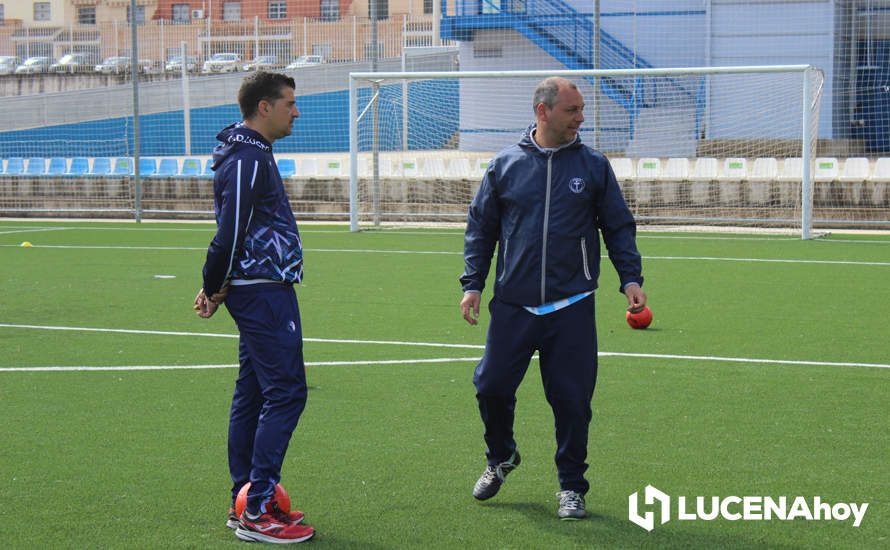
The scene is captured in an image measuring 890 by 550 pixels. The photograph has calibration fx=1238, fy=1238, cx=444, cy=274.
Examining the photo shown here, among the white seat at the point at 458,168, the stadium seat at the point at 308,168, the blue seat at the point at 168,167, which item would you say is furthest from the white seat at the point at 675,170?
the blue seat at the point at 168,167

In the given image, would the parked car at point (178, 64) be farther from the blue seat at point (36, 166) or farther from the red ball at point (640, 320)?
the red ball at point (640, 320)

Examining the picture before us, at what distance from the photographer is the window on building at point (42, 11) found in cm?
5831

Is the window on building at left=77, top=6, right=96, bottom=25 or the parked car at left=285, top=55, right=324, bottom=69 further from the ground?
the window on building at left=77, top=6, right=96, bottom=25

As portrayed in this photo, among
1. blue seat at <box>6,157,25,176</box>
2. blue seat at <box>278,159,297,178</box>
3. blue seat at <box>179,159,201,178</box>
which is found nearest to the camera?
blue seat at <box>278,159,297,178</box>

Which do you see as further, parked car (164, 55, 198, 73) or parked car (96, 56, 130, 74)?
parked car (96, 56, 130, 74)

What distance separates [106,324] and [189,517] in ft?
19.8

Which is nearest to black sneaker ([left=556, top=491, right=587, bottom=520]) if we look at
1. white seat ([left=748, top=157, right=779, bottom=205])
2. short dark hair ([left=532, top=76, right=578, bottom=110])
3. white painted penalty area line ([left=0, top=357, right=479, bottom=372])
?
short dark hair ([left=532, top=76, right=578, bottom=110])

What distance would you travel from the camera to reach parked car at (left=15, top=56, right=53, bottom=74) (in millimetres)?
43938

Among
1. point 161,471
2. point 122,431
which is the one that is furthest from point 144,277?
point 161,471

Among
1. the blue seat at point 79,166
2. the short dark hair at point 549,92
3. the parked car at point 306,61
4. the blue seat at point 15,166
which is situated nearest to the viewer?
the short dark hair at point 549,92

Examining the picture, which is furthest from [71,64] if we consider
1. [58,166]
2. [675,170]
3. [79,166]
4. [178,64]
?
[675,170]

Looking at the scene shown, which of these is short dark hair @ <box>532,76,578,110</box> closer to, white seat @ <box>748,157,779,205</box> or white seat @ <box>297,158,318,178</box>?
white seat @ <box>748,157,779,205</box>

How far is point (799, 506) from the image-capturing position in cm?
525

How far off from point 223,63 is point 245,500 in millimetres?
34185
